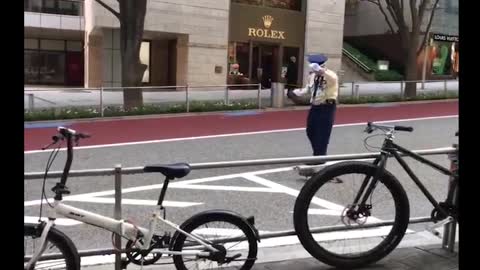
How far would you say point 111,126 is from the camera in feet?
45.8

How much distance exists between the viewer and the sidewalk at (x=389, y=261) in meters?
4.17

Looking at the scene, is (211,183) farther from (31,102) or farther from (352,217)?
(31,102)

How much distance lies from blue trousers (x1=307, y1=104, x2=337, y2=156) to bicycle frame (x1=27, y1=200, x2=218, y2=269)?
4.43 meters

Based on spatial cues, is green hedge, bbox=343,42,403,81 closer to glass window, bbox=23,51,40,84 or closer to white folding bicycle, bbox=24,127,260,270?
glass window, bbox=23,51,40,84

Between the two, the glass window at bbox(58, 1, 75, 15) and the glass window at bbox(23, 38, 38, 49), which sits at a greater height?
the glass window at bbox(58, 1, 75, 15)

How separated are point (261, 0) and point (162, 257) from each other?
1002 inches

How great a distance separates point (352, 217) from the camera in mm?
4355

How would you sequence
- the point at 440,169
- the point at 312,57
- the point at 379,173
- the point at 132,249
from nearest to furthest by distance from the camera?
the point at 132,249 → the point at 379,173 → the point at 440,169 → the point at 312,57

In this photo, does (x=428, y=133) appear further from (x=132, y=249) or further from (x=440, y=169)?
(x=132, y=249)

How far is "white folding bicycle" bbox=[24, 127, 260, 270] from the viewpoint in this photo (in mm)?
3338

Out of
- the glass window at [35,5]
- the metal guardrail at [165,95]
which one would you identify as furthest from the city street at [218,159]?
the glass window at [35,5]

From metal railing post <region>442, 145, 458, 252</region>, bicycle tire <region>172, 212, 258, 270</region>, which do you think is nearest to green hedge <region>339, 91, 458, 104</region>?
metal railing post <region>442, 145, 458, 252</region>

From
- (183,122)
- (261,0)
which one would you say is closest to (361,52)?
(261,0)
